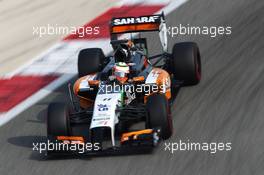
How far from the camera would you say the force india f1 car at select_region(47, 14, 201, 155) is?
38.3ft

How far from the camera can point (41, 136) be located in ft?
42.3

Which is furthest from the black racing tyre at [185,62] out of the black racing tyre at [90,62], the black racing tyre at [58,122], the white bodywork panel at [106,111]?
the black racing tyre at [58,122]

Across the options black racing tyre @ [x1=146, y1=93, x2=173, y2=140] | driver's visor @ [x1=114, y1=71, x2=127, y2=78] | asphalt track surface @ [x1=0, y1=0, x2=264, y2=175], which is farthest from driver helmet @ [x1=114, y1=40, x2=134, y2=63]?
black racing tyre @ [x1=146, y1=93, x2=173, y2=140]

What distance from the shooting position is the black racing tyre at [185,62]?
45.1 ft

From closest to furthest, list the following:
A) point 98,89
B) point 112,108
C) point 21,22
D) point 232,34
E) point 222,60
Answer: point 112,108 → point 98,89 → point 222,60 → point 232,34 → point 21,22

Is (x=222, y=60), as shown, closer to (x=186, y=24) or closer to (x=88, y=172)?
(x=186, y=24)

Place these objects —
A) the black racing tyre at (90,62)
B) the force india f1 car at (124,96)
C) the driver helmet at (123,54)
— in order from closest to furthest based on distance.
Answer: the force india f1 car at (124,96)
the driver helmet at (123,54)
the black racing tyre at (90,62)

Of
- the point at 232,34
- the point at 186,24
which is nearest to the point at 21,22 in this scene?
the point at 186,24

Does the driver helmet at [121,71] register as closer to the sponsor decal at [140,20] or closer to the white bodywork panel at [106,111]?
the white bodywork panel at [106,111]

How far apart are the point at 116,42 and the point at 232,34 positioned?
12.6ft

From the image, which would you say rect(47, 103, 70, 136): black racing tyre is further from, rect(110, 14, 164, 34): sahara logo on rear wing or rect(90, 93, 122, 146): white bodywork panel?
rect(110, 14, 164, 34): sahara logo on rear wing

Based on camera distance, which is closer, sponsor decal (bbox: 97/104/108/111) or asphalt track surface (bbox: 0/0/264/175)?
asphalt track surface (bbox: 0/0/264/175)

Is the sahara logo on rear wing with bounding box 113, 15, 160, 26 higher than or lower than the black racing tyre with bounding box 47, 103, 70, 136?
higher

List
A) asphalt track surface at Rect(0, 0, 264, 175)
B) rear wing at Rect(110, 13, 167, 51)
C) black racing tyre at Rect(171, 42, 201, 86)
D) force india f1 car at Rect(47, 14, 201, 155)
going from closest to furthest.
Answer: asphalt track surface at Rect(0, 0, 264, 175) < force india f1 car at Rect(47, 14, 201, 155) < black racing tyre at Rect(171, 42, 201, 86) < rear wing at Rect(110, 13, 167, 51)
